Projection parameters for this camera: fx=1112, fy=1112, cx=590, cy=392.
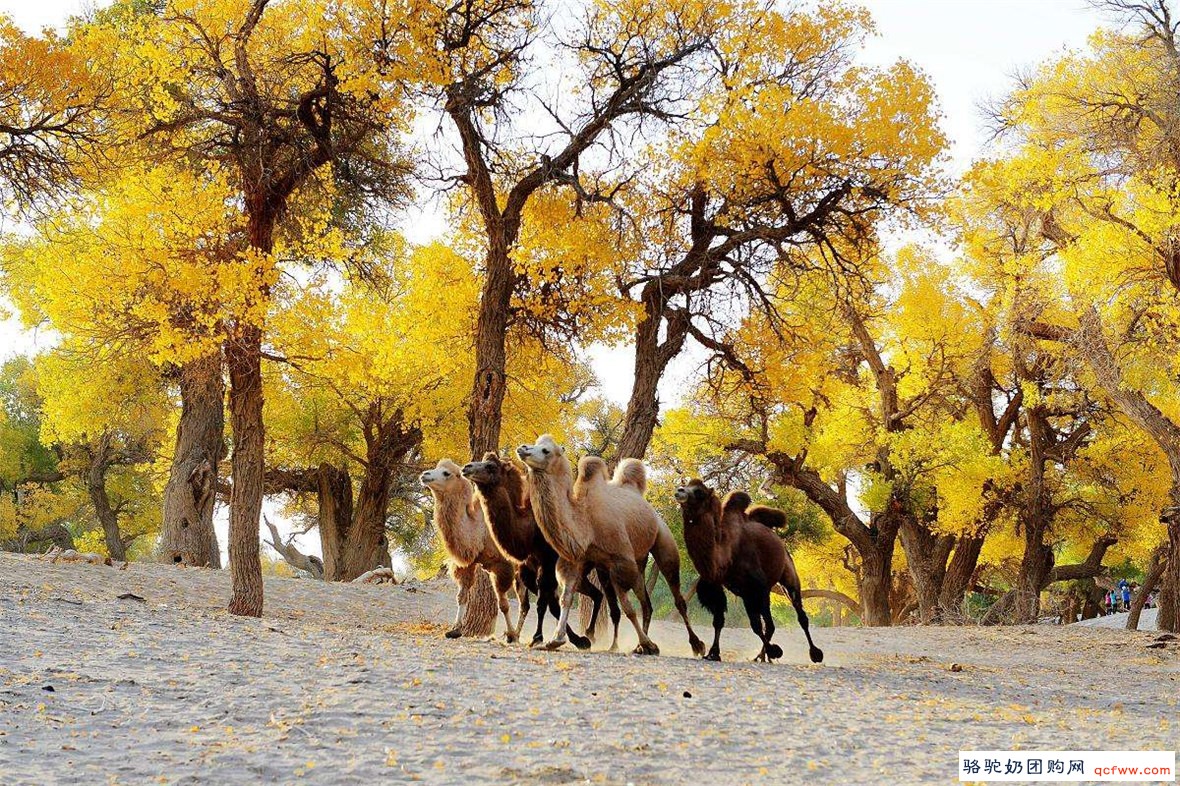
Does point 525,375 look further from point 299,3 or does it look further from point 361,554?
point 361,554

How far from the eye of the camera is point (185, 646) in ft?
25.1

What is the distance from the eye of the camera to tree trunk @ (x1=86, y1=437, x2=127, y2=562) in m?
29.5

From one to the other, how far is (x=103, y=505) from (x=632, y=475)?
23.8 meters

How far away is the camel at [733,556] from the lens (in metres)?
9.83

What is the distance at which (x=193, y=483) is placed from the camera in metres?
19.0

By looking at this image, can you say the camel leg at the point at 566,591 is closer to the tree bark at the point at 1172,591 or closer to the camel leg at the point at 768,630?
the camel leg at the point at 768,630

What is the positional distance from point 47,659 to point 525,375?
873cm

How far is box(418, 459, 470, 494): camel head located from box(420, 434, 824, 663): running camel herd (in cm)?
1

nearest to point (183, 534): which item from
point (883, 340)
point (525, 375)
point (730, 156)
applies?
point (525, 375)

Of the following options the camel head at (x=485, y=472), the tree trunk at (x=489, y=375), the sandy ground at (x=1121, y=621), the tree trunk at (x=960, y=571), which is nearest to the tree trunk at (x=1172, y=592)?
the sandy ground at (x=1121, y=621)

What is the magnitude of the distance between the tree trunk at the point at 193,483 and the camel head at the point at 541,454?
11.2m

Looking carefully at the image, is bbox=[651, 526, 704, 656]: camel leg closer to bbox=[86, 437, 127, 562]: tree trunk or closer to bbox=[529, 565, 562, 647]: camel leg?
bbox=[529, 565, 562, 647]: camel leg

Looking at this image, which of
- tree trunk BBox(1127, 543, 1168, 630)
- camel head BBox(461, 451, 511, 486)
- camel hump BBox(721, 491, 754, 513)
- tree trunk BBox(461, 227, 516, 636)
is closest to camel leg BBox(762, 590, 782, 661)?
camel hump BBox(721, 491, 754, 513)

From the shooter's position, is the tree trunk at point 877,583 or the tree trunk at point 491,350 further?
the tree trunk at point 877,583
